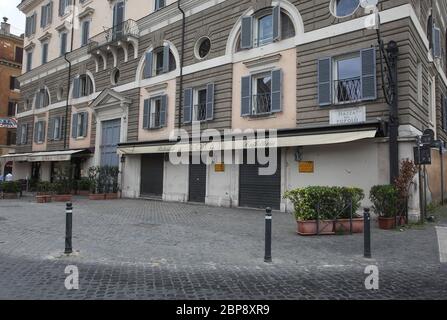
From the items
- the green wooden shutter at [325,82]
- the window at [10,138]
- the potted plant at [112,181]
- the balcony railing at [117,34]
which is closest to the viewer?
the green wooden shutter at [325,82]

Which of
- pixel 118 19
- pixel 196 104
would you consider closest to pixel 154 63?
pixel 196 104

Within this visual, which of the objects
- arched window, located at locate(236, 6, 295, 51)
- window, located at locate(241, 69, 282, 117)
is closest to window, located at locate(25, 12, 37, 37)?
arched window, located at locate(236, 6, 295, 51)

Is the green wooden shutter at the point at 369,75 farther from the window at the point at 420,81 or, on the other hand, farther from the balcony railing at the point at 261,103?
the balcony railing at the point at 261,103

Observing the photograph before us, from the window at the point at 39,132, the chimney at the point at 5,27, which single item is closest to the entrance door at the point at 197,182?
the window at the point at 39,132

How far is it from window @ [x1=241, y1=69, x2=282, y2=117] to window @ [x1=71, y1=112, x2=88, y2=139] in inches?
549

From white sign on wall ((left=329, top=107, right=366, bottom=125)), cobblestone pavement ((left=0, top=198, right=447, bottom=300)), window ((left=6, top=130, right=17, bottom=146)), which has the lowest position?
cobblestone pavement ((left=0, top=198, right=447, bottom=300))

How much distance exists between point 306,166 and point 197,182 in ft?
19.5

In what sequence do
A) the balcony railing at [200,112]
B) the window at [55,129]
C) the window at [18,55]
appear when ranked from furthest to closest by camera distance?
the window at [18,55] → the window at [55,129] → the balcony railing at [200,112]

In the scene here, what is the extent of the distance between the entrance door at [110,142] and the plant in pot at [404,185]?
54.5ft

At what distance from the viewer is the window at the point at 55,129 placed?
29562 millimetres

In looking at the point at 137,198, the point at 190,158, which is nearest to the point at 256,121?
the point at 190,158

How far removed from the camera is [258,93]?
1709 centimetres

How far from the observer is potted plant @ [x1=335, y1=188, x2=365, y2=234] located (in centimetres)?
1038

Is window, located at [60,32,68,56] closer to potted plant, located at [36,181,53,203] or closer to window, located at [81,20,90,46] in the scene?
window, located at [81,20,90,46]
